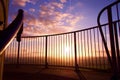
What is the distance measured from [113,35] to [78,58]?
138 inches

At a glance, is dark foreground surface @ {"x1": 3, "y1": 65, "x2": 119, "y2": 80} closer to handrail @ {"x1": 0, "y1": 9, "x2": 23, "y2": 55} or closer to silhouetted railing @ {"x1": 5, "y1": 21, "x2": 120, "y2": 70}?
silhouetted railing @ {"x1": 5, "y1": 21, "x2": 120, "y2": 70}

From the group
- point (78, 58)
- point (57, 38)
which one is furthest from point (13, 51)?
point (78, 58)

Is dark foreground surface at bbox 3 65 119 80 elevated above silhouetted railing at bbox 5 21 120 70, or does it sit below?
below

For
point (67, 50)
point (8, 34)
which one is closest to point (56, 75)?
point (67, 50)

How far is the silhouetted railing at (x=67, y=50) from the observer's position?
234 inches

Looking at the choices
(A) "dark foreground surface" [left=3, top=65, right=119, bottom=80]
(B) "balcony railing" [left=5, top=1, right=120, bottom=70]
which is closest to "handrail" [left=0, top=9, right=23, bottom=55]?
(A) "dark foreground surface" [left=3, top=65, right=119, bottom=80]

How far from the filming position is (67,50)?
7.29m

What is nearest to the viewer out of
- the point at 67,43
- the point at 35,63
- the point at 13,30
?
the point at 13,30

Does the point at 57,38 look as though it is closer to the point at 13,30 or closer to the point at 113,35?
the point at 113,35

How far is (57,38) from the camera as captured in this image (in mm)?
7707

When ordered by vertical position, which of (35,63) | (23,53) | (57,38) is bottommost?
(35,63)

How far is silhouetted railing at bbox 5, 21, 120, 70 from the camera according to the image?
5.95 m

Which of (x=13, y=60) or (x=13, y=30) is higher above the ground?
(x=13, y=30)

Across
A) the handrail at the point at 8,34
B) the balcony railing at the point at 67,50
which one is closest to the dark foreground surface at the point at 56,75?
the balcony railing at the point at 67,50
